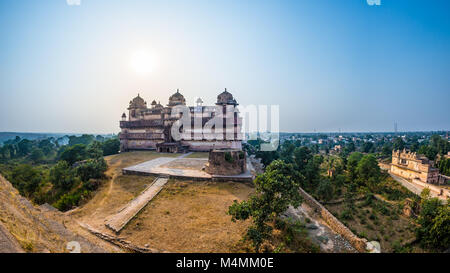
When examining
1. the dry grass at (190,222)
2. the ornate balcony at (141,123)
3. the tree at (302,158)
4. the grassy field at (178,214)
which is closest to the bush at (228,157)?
the grassy field at (178,214)

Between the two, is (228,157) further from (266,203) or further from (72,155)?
(72,155)

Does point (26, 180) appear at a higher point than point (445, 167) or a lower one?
higher

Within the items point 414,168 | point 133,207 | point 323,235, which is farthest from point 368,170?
point 133,207

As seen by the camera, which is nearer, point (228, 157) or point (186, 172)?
point (228, 157)

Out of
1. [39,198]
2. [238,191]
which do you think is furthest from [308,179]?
[39,198]

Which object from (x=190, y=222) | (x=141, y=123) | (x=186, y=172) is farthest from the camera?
(x=141, y=123)

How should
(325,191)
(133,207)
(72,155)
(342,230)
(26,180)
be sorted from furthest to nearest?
(72,155) → (325,191) → (26,180) → (133,207) → (342,230)
